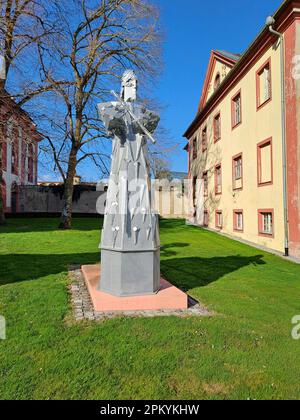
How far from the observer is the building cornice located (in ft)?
35.7

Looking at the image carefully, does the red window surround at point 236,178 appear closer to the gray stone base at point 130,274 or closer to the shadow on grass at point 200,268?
the shadow on grass at point 200,268

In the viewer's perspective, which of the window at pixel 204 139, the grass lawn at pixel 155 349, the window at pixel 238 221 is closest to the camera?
the grass lawn at pixel 155 349

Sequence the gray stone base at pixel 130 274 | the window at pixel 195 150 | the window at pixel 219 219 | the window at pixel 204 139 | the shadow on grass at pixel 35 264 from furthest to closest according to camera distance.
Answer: the window at pixel 195 150, the window at pixel 204 139, the window at pixel 219 219, the shadow on grass at pixel 35 264, the gray stone base at pixel 130 274

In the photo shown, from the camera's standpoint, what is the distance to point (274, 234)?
491 inches

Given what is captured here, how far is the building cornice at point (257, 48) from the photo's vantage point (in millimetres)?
10883

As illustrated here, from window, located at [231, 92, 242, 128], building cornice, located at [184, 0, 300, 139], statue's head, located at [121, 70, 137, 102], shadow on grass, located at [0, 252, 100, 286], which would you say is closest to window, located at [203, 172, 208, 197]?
building cornice, located at [184, 0, 300, 139]

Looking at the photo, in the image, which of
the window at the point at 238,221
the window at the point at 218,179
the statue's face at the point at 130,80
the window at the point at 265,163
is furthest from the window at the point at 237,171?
the statue's face at the point at 130,80

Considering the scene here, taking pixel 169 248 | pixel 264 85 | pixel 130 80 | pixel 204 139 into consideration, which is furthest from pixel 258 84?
pixel 130 80

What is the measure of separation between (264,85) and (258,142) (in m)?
2.34

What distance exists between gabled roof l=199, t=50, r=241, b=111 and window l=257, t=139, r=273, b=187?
6.60 m

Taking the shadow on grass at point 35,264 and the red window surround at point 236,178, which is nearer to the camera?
the shadow on grass at point 35,264

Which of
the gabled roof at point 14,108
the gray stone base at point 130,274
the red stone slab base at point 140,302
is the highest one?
the gabled roof at point 14,108

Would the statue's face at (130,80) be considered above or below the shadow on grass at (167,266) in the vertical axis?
above

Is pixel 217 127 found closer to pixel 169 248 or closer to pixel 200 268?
pixel 169 248
